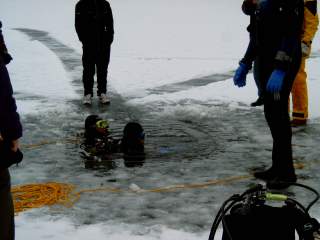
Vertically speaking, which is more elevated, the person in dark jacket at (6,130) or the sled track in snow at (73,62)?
the person in dark jacket at (6,130)

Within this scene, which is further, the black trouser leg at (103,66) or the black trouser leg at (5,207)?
the black trouser leg at (103,66)

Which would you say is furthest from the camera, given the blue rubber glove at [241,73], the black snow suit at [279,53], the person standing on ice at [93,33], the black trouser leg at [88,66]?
the black trouser leg at [88,66]

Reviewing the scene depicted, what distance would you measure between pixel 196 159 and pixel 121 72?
6.51m

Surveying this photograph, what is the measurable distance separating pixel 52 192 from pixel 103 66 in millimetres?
3819

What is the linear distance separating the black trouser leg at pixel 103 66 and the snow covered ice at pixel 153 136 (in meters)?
0.48

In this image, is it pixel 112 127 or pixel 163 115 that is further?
pixel 163 115

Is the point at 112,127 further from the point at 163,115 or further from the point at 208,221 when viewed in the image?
the point at 208,221

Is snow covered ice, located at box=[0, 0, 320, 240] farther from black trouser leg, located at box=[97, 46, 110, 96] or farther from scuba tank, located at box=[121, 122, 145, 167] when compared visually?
black trouser leg, located at box=[97, 46, 110, 96]

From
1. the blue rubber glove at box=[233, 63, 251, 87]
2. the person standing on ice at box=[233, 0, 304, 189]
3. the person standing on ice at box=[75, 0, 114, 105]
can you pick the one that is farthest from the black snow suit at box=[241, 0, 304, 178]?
the person standing on ice at box=[75, 0, 114, 105]

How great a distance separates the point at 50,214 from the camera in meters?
3.98

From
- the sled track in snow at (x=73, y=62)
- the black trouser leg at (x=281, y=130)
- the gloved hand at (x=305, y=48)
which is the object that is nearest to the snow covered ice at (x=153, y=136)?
the sled track in snow at (x=73, y=62)

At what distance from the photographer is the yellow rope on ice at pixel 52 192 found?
4199 millimetres

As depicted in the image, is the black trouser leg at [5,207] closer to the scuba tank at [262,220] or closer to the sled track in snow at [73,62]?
the scuba tank at [262,220]

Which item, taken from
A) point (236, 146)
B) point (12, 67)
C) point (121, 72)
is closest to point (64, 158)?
point (236, 146)
